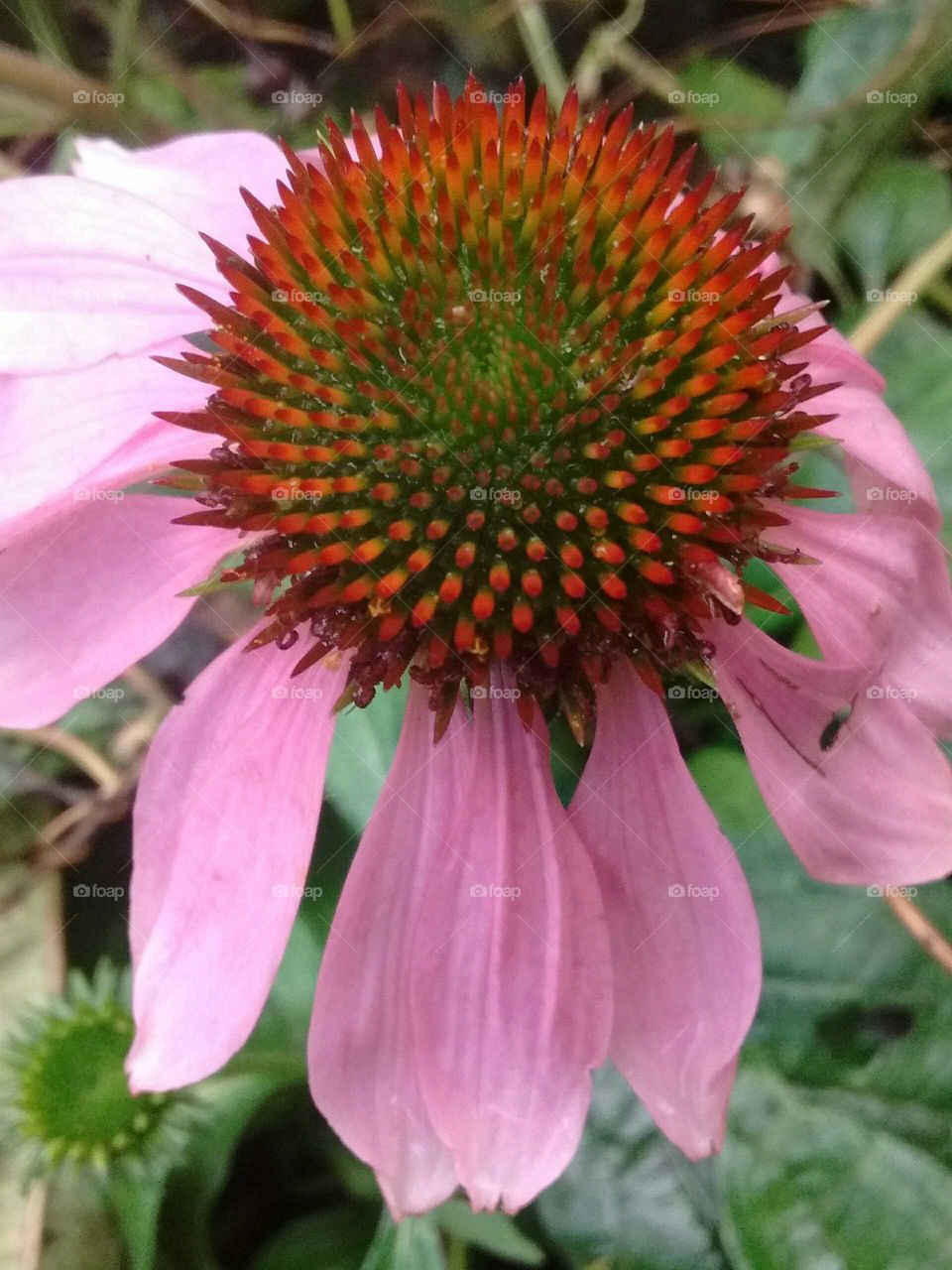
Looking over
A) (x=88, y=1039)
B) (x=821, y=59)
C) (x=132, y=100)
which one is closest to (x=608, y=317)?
(x=88, y=1039)

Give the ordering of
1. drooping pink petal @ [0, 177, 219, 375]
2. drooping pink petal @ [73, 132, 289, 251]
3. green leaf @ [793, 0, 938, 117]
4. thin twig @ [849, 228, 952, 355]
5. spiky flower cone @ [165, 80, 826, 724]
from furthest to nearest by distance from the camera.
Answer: green leaf @ [793, 0, 938, 117] → thin twig @ [849, 228, 952, 355] → drooping pink petal @ [73, 132, 289, 251] → drooping pink petal @ [0, 177, 219, 375] → spiky flower cone @ [165, 80, 826, 724]

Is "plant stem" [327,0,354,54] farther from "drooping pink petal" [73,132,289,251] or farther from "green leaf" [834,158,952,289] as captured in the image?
"green leaf" [834,158,952,289]

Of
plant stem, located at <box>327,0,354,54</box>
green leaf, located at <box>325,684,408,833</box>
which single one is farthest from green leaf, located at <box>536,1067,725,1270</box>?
plant stem, located at <box>327,0,354,54</box>

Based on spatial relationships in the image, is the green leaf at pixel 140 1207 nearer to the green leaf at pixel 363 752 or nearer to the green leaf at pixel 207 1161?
the green leaf at pixel 207 1161

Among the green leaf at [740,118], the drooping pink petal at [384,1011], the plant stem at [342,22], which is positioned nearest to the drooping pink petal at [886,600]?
the drooping pink petal at [384,1011]

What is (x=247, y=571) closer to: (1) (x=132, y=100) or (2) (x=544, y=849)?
(2) (x=544, y=849)

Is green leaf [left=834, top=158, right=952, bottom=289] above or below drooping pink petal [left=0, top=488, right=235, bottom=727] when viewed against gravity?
below

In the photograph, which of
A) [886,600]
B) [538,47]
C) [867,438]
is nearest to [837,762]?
[886,600]
